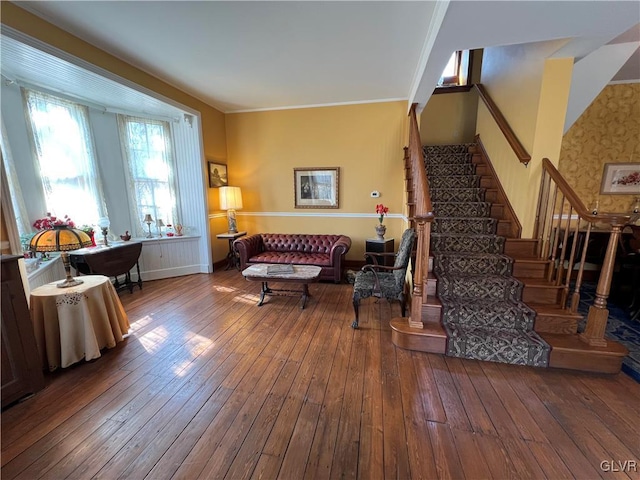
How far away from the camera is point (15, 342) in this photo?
1747 mm

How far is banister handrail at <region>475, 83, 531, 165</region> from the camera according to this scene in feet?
9.65

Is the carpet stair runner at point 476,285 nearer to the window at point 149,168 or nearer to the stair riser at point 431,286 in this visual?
the stair riser at point 431,286

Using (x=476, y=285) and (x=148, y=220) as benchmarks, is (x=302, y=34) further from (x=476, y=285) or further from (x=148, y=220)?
(x=148, y=220)

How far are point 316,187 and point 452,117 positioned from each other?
288 cm

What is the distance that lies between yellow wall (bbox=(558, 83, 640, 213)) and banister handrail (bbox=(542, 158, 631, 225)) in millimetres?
2117

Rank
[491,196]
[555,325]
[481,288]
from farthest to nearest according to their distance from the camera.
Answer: [491,196] < [481,288] < [555,325]

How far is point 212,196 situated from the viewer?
16.1 ft

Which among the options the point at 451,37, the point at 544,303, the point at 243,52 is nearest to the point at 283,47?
the point at 243,52

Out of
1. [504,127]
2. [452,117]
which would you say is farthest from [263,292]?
[452,117]

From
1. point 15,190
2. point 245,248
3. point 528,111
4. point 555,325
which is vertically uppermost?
point 528,111

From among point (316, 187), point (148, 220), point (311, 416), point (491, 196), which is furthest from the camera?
point (316, 187)

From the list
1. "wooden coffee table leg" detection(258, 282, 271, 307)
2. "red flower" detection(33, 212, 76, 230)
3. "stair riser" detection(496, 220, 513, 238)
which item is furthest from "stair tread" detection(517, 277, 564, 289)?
"red flower" detection(33, 212, 76, 230)

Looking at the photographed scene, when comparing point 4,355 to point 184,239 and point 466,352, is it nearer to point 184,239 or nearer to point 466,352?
point 184,239

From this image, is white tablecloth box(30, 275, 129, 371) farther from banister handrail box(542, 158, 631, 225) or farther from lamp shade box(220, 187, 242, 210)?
banister handrail box(542, 158, 631, 225)
